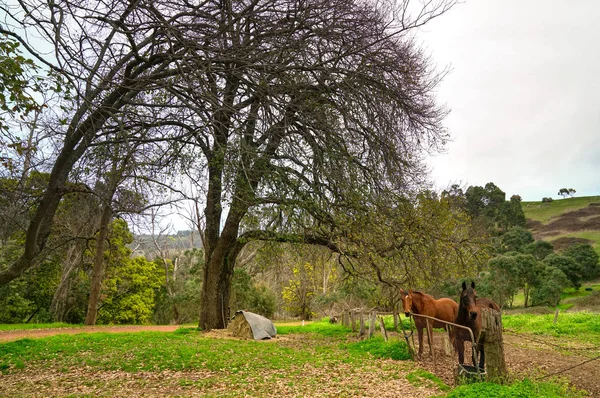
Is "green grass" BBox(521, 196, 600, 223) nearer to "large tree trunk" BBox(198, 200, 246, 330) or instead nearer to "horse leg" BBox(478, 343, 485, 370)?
"large tree trunk" BBox(198, 200, 246, 330)

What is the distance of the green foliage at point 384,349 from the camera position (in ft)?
36.5

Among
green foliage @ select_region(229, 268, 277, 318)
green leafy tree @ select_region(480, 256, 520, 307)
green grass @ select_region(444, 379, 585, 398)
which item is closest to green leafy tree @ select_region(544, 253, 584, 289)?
green leafy tree @ select_region(480, 256, 520, 307)

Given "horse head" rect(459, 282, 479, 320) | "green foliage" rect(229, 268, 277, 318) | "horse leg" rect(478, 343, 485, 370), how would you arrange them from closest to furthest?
"horse leg" rect(478, 343, 485, 370) < "horse head" rect(459, 282, 479, 320) < "green foliage" rect(229, 268, 277, 318)

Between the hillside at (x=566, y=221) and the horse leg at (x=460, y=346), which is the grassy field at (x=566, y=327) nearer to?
the horse leg at (x=460, y=346)

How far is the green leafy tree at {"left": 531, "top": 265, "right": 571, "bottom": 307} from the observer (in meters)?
35.2

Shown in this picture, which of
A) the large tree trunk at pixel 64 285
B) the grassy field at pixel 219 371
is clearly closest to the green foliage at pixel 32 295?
the large tree trunk at pixel 64 285

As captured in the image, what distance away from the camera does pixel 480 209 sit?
2347 inches

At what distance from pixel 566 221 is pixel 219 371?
281ft

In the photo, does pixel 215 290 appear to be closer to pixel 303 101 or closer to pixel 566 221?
pixel 303 101

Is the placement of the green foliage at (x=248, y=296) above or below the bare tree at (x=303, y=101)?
below

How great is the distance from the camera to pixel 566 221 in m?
78.2

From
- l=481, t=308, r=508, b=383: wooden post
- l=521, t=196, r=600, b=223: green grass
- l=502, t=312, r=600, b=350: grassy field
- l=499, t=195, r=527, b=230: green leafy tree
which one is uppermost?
l=521, t=196, r=600, b=223: green grass

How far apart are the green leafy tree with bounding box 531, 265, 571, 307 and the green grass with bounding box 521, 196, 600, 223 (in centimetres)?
5108

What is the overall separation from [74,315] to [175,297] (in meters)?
6.54
